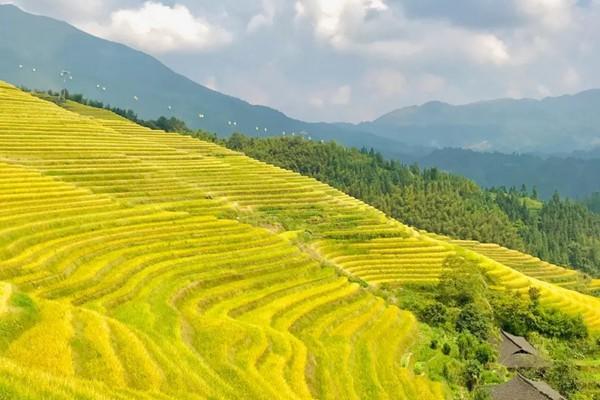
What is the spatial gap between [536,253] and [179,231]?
418ft

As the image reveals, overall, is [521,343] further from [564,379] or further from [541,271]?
[541,271]

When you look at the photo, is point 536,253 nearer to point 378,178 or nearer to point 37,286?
point 378,178

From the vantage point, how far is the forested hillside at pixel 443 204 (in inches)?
5640

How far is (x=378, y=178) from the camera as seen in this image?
174750mm

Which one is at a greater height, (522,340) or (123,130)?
(123,130)

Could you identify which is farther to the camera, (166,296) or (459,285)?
(459,285)

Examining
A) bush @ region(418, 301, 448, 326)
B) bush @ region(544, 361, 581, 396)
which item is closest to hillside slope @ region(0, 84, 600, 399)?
bush @ region(418, 301, 448, 326)

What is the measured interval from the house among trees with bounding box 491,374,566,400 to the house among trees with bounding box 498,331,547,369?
7.37 meters

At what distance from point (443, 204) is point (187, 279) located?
124m

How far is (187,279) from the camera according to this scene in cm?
3183

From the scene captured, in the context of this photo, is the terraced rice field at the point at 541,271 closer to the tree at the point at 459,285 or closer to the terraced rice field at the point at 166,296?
the terraced rice field at the point at 166,296

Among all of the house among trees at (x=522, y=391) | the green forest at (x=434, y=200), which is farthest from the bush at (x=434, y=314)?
the green forest at (x=434, y=200)

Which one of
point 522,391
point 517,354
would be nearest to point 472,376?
point 522,391

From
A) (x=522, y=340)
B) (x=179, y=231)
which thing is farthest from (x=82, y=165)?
(x=522, y=340)
